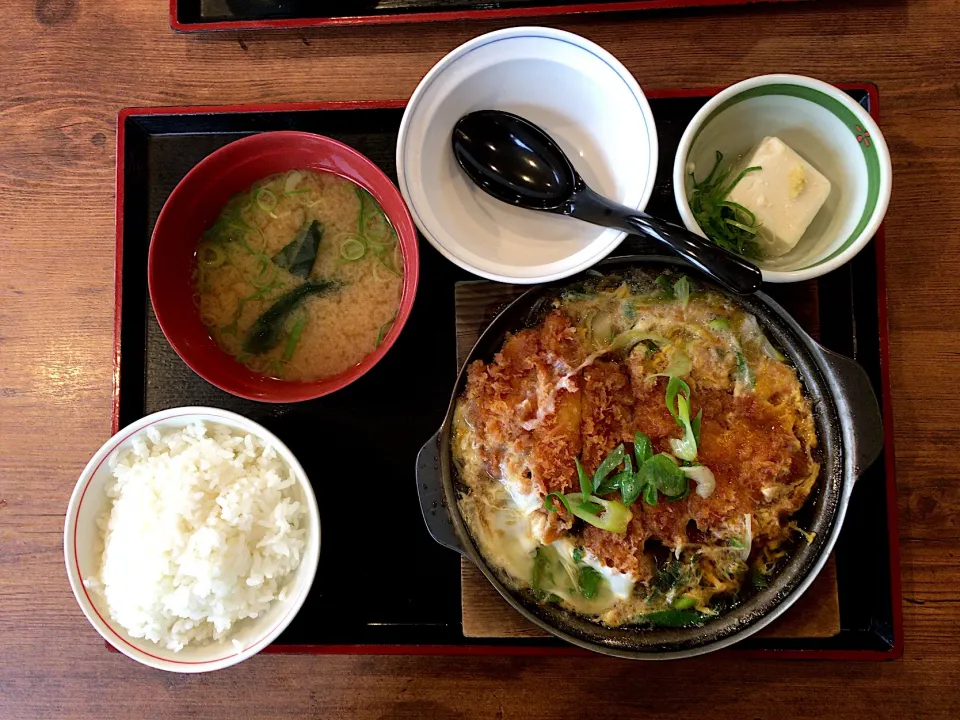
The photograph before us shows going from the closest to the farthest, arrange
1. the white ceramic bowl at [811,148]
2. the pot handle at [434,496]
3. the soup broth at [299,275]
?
the white ceramic bowl at [811,148] < the pot handle at [434,496] < the soup broth at [299,275]

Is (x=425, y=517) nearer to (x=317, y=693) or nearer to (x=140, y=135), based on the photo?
(x=317, y=693)

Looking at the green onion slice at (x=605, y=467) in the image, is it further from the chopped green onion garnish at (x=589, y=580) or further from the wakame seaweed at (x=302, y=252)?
the wakame seaweed at (x=302, y=252)

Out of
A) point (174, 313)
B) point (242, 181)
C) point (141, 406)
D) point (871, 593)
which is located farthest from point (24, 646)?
point (871, 593)

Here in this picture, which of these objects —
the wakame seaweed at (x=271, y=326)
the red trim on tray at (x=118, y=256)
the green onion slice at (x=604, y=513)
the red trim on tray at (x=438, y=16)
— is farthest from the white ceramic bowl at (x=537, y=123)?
the red trim on tray at (x=118, y=256)

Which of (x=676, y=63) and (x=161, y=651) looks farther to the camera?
(x=676, y=63)

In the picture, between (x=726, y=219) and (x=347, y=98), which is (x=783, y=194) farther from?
(x=347, y=98)

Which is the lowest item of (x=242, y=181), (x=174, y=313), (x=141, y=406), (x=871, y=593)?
(x=871, y=593)
